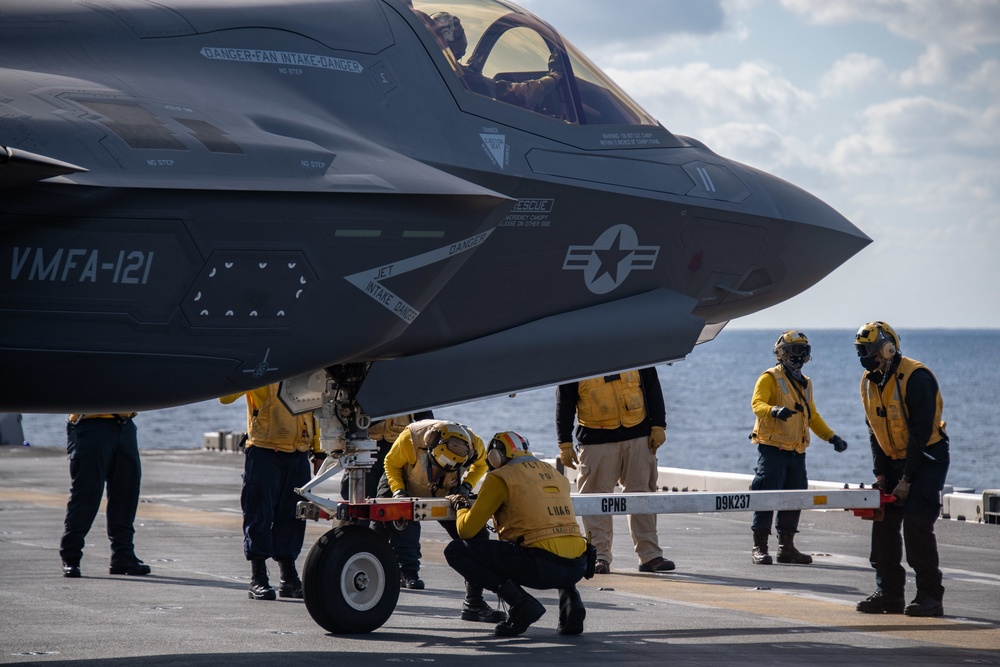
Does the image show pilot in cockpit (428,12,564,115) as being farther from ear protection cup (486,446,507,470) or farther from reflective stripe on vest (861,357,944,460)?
reflective stripe on vest (861,357,944,460)

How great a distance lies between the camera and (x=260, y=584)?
419 inches

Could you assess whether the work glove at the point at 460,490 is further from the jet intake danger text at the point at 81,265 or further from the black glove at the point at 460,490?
the jet intake danger text at the point at 81,265

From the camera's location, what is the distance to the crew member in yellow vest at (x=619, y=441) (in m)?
12.6

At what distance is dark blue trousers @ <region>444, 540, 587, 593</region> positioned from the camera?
878cm

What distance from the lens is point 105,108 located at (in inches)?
267

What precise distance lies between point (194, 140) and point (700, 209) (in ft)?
11.7

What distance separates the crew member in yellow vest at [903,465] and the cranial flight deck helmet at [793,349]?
9.39ft

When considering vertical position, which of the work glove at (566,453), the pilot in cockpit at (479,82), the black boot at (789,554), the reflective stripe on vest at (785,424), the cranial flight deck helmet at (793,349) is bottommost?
the black boot at (789,554)

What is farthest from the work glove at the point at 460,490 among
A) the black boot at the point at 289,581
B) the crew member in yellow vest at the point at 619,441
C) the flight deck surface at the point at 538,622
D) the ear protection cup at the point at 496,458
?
the crew member in yellow vest at the point at 619,441

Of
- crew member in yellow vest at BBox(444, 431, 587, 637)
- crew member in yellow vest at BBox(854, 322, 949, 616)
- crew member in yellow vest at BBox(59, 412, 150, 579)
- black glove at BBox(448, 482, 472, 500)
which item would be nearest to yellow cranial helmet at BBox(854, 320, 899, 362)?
crew member in yellow vest at BBox(854, 322, 949, 616)

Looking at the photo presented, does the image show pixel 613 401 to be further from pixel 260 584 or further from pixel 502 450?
pixel 260 584

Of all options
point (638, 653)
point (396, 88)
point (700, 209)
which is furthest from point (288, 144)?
point (638, 653)

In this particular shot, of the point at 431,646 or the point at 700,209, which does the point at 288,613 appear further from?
the point at 700,209

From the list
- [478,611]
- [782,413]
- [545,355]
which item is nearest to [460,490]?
[478,611]
